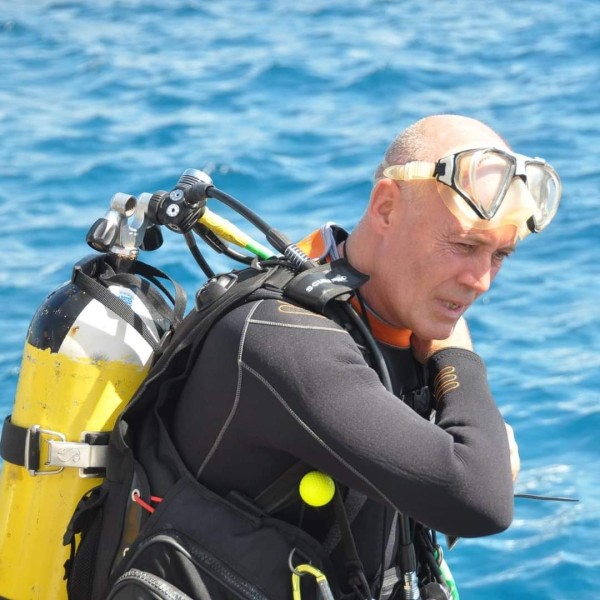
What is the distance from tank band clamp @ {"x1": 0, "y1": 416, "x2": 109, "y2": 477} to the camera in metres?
2.50

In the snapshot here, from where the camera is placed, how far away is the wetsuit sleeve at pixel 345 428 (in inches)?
87.5

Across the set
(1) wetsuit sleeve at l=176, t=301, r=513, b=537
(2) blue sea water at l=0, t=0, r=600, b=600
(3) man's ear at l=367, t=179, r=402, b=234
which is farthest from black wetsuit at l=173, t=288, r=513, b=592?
(2) blue sea water at l=0, t=0, r=600, b=600

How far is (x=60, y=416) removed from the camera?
2.54m

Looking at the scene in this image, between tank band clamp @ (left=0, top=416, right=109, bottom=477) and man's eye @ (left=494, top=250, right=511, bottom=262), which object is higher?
man's eye @ (left=494, top=250, right=511, bottom=262)

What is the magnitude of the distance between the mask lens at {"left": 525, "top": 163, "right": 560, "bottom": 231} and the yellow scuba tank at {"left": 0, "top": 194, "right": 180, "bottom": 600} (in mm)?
877

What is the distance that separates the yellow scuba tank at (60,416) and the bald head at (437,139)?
26.1 inches

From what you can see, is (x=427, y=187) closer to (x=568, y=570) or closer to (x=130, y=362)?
(x=130, y=362)

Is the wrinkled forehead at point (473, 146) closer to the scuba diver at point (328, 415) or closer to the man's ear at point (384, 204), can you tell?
the scuba diver at point (328, 415)

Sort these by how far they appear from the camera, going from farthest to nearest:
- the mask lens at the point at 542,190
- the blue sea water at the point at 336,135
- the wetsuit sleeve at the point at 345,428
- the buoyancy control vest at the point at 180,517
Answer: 1. the blue sea water at the point at 336,135
2. the mask lens at the point at 542,190
3. the buoyancy control vest at the point at 180,517
4. the wetsuit sleeve at the point at 345,428

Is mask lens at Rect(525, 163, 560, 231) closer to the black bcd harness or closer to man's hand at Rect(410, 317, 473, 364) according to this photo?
man's hand at Rect(410, 317, 473, 364)

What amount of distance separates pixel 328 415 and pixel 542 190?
0.76 meters

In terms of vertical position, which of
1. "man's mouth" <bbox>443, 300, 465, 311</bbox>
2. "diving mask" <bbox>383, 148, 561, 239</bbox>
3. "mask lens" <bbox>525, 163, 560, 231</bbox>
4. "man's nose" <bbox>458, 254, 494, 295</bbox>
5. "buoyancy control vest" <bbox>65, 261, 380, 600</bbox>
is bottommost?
"buoyancy control vest" <bbox>65, 261, 380, 600</bbox>

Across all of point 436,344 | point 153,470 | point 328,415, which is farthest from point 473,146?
point 153,470

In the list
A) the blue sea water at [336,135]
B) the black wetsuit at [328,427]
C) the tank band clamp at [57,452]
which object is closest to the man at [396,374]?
the black wetsuit at [328,427]
